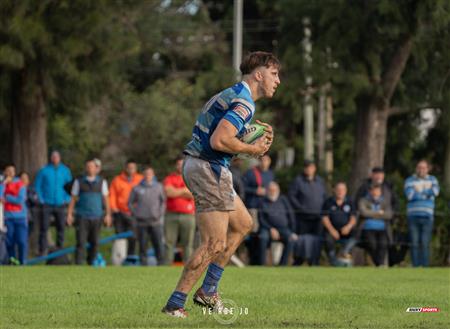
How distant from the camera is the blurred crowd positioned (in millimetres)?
22219

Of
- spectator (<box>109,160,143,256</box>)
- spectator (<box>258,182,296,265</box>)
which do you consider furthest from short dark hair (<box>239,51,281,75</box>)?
spectator (<box>258,182,296,265</box>)

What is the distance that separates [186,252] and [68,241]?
11.3 meters

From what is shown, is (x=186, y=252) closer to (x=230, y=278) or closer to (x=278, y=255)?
(x=278, y=255)

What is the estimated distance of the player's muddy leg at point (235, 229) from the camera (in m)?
10.2

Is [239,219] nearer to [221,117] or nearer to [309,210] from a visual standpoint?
[221,117]

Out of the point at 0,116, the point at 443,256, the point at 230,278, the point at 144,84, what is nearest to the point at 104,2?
the point at 0,116

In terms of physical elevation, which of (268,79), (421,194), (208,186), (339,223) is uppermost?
(268,79)

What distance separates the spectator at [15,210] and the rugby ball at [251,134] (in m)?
12.9

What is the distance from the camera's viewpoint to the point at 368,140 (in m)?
29.1

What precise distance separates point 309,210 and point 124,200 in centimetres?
344

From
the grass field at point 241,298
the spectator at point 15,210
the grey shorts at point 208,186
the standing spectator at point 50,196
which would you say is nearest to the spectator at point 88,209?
the spectator at point 15,210

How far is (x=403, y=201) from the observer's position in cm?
2598

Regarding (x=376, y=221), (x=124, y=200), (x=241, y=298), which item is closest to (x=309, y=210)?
(x=376, y=221)

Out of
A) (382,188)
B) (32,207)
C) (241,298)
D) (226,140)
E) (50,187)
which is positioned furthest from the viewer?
(32,207)
